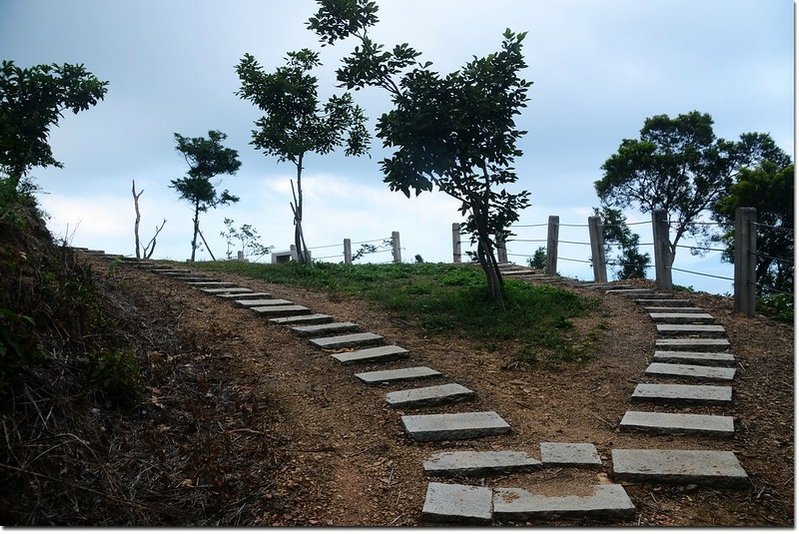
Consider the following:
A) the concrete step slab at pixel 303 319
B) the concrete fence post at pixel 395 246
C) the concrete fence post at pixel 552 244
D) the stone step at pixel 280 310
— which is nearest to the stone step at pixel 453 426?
the concrete step slab at pixel 303 319

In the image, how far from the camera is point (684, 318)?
227 inches

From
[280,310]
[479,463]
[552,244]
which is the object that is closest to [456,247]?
[552,244]

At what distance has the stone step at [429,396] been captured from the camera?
3.67m

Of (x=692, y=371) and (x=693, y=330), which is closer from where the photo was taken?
(x=692, y=371)

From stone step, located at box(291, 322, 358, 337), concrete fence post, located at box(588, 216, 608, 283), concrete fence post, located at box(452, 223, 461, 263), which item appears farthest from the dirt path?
concrete fence post, located at box(452, 223, 461, 263)

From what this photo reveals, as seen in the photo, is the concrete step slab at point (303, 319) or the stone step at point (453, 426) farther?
the concrete step slab at point (303, 319)

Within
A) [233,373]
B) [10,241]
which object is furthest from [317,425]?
[10,241]

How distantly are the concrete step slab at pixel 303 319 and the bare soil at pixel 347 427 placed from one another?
121 mm

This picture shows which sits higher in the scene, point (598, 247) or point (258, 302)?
point (598, 247)

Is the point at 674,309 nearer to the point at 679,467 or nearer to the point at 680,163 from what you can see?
the point at 679,467

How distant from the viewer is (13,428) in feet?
7.80

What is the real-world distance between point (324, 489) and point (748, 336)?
4.19m

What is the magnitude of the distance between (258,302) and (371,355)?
6.84ft

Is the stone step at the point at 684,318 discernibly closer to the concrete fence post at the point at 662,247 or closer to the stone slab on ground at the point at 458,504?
the concrete fence post at the point at 662,247
